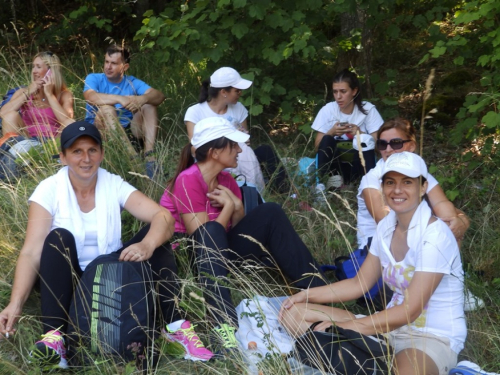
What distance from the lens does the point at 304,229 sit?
4.68 m

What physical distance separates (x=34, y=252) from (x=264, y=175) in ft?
7.61

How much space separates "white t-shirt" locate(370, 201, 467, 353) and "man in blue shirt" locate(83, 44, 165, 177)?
9.79ft

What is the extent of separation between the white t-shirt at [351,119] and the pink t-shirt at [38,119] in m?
2.14

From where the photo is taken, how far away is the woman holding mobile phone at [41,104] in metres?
5.60

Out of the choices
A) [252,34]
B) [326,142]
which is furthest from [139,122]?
[326,142]

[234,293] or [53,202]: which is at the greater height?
[53,202]

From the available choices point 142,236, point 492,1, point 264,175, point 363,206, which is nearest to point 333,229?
point 363,206

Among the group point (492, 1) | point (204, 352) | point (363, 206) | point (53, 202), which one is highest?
point (492, 1)

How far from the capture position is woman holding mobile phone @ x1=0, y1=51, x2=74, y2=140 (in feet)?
18.4

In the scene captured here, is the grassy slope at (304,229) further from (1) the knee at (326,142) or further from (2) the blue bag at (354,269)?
(1) the knee at (326,142)

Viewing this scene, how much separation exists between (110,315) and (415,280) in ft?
4.64

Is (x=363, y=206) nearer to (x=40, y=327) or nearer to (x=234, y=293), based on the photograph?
(x=234, y=293)

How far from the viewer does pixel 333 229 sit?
181 inches

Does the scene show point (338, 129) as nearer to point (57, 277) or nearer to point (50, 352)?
point (57, 277)
